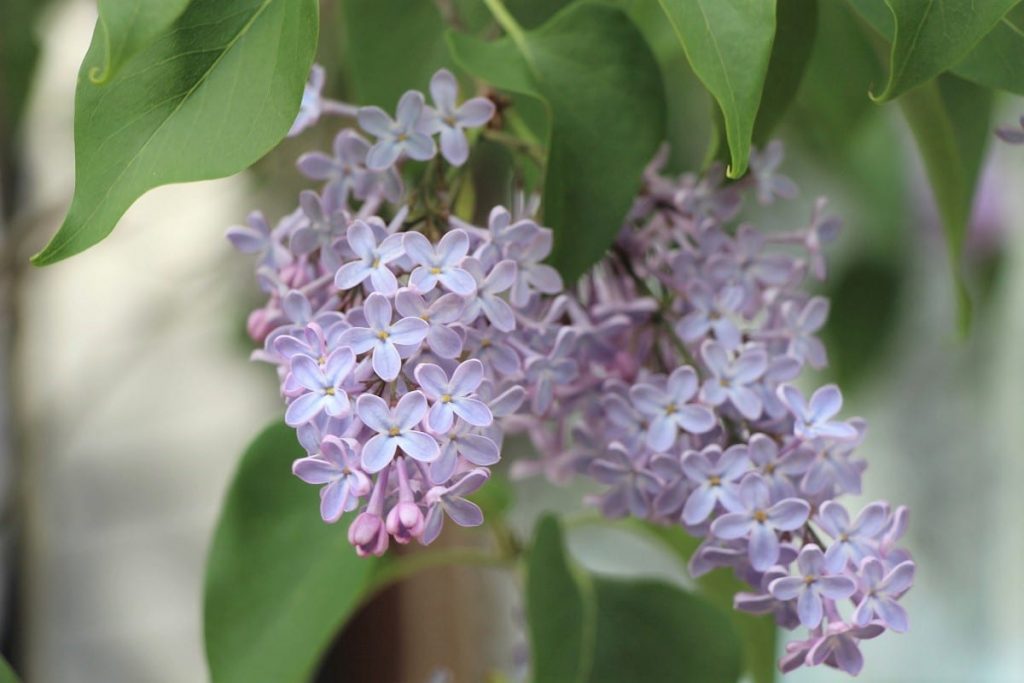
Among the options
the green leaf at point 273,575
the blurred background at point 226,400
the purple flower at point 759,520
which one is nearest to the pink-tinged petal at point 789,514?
the purple flower at point 759,520

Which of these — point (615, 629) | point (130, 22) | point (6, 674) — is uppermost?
point (130, 22)

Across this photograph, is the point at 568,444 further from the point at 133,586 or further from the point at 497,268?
the point at 133,586

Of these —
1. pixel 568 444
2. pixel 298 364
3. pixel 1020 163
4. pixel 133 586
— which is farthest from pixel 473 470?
pixel 133 586

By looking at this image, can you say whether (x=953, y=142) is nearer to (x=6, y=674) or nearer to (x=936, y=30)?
(x=936, y=30)

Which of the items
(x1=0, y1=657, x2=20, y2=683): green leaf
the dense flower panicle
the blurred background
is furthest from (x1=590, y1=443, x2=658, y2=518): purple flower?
the blurred background

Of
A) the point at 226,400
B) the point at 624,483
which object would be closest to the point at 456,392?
the point at 624,483

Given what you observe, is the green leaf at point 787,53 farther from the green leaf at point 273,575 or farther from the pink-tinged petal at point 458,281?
the green leaf at point 273,575
